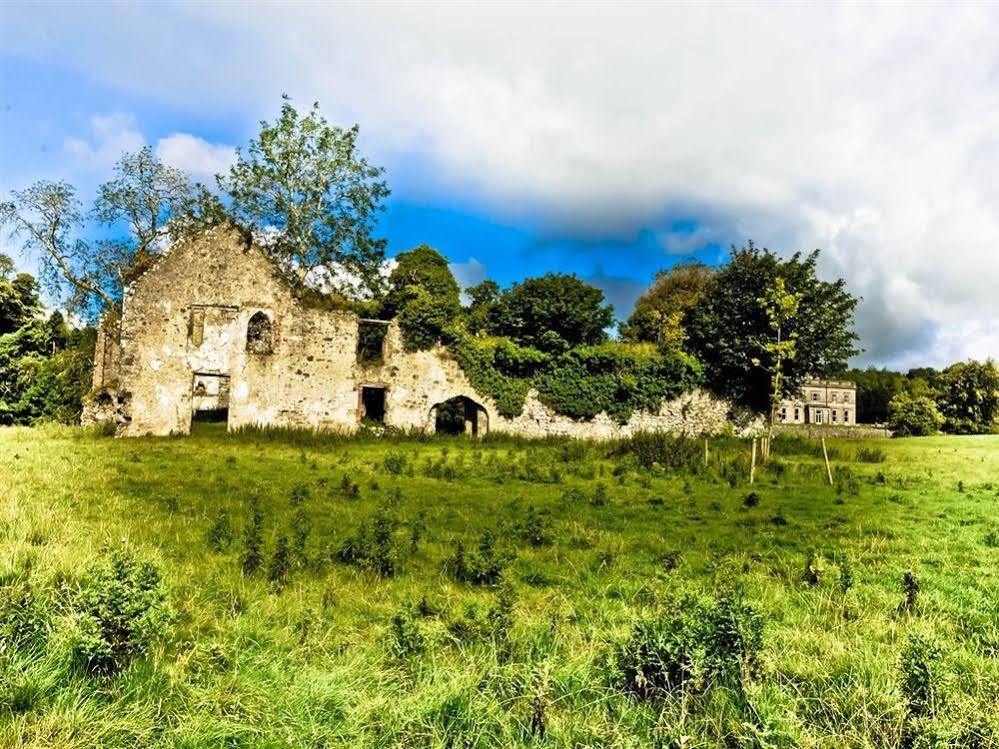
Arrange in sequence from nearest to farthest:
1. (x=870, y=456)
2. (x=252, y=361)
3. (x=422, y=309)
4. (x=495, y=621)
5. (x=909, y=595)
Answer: (x=495, y=621)
(x=909, y=595)
(x=870, y=456)
(x=252, y=361)
(x=422, y=309)

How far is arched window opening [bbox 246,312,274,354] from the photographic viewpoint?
26.2 metres

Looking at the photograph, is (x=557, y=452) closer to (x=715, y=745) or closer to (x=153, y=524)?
(x=153, y=524)

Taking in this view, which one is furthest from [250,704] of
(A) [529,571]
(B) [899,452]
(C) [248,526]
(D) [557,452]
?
(B) [899,452]

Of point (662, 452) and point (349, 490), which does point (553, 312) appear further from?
point (349, 490)

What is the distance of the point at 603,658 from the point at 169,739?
9.82 ft

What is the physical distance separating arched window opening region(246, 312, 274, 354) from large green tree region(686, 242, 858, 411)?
18893 mm

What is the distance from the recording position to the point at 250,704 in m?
4.35

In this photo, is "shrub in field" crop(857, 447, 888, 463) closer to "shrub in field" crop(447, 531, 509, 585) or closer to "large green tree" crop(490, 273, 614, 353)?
"large green tree" crop(490, 273, 614, 353)

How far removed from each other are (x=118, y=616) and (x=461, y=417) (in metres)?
34.1

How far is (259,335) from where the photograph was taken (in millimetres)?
27984

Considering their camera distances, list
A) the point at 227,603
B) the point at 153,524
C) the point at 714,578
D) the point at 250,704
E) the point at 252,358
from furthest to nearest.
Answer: the point at 252,358 < the point at 153,524 < the point at 714,578 < the point at 227,603 < the point at 250,704

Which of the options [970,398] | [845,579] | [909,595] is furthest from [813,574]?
[970,398]

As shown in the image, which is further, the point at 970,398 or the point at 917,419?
the point at 970,398

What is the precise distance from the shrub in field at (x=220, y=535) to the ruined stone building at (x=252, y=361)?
17328 millimetres
